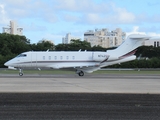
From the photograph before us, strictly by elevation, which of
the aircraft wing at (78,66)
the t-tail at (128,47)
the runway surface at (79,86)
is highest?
the t-tail at (128,47)

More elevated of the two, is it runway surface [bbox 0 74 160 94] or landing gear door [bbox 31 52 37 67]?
landing gear door [bbox 31 52 37 67]

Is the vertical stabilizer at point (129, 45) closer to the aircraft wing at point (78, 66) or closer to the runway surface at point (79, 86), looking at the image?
the aircraft wing at point (78, 66)

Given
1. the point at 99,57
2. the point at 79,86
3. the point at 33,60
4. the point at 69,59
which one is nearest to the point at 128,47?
the point at 99,57

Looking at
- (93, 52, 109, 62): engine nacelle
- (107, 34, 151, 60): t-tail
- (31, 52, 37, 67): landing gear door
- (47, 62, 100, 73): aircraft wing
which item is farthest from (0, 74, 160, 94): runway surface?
(107, 34, 151, 60): t-tail

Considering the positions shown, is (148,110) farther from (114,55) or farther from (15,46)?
(15,46)

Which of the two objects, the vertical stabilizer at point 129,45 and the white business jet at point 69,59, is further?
the vertical stabilizer at point 129,45

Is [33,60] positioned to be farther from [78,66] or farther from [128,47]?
[128,47]

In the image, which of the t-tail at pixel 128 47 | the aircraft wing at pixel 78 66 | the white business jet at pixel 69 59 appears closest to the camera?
the white business jet at pixel 69 59

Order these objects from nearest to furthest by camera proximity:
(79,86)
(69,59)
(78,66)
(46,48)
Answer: (79,86), (78,66), (69,59), (46,48)

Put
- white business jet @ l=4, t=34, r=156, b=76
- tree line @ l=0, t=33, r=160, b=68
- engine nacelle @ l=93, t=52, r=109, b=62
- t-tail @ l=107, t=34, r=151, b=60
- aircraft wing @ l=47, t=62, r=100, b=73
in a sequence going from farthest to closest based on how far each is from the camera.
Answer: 1. tree line @ l=0, t=33, r=160, b=68
2. t-tail @ l=107, t=34, r=151, b=60
3. engine nacelle @ l=93, t=52, r=109, b=62
4. aircraft wing @ l=47, t=62, r=100, b=73
5. white business jet @ l=4, t=34, r=156, b=76

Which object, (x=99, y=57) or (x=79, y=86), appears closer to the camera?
(x=79, y=86)

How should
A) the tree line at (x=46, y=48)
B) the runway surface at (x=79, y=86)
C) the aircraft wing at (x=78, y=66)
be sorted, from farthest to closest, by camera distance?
the tree line at (x=46, y=48) → the aircraft wing at (x=78, y=66) → the runway surface at (x=79, y=86)

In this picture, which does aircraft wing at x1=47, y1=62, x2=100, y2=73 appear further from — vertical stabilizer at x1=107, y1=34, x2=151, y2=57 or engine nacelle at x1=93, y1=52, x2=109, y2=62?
vertical stabilizer at x1=107, y1=34, x2=151, y2=57

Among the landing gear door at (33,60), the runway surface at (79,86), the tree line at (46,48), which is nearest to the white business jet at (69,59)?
the landing gear door at (33,60)
